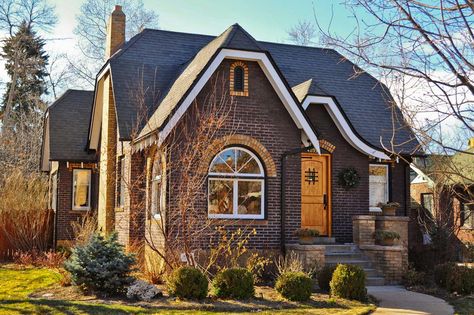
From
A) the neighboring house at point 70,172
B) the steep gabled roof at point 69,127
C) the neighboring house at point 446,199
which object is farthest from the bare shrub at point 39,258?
the neighboring house at point 446,199

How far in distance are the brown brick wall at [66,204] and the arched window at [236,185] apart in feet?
28.8

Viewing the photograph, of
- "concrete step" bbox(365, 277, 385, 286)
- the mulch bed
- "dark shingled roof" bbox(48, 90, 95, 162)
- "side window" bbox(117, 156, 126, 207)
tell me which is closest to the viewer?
the mulch bed

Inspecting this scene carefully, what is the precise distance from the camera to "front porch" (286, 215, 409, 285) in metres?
14.3

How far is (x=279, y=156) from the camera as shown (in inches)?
595

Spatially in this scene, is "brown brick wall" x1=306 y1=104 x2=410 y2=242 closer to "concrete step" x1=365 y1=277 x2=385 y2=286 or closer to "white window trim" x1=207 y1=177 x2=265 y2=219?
"concrete step" x1=365 y1=277 x2=385 y2=286

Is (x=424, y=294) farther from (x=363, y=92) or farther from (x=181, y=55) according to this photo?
(x=181, y=55)

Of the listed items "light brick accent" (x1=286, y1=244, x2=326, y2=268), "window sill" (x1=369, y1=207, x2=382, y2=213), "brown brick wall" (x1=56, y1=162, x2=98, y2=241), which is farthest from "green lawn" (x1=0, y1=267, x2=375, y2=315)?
"brown brick wall" (x1=56, y1=162, x2=98, y2=241)

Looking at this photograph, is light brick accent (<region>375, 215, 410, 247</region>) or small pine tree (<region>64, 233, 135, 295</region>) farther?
light brick accent (<region>375, 215, 410, 247</region>)

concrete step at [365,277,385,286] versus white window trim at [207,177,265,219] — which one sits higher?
white window trim at [207,177,265,219]

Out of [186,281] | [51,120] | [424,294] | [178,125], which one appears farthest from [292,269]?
[51,120]

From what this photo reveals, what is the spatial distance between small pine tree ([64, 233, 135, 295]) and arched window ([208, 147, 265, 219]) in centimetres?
280

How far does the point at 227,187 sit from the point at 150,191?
6.85ft

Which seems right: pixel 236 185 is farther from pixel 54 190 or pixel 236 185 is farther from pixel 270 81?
pixel 54 190

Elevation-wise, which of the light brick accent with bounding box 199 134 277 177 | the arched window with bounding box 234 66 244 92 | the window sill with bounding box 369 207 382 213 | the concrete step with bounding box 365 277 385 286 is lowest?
the concrete step with bounding box 365 277 385 286
